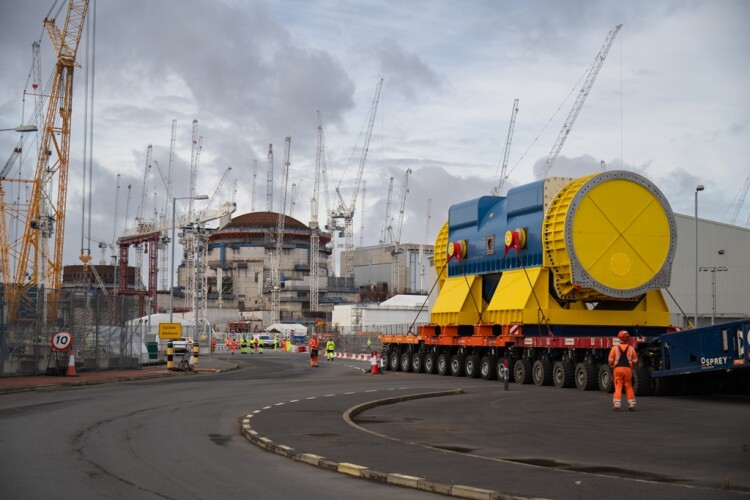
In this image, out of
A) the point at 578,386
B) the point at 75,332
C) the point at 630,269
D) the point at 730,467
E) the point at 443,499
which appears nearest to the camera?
the point at 443,499

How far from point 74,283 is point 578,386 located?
15950 centimetres

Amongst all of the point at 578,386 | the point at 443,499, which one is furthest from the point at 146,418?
the point at 578,386

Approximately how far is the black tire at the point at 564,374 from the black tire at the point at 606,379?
4.01 ft

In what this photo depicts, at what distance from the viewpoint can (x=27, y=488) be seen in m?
10.6

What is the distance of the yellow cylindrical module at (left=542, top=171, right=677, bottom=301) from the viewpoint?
2945 cm

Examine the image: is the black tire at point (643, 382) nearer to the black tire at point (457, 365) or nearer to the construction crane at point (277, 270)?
the black tire at point (457, 365)

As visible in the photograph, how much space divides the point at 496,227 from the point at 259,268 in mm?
132332

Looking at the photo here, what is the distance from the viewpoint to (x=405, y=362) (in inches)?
1635

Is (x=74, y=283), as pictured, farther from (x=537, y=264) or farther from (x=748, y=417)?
(x=748, y=417)

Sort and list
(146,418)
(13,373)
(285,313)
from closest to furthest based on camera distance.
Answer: (146,418) < (13,373) < (285,313)

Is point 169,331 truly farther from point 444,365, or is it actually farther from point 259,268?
point 259,268

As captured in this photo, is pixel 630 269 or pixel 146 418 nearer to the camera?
pixel 146 418

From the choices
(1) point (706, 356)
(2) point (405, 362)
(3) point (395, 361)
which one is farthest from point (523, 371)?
(3) point (395, 361)

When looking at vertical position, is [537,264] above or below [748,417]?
above
